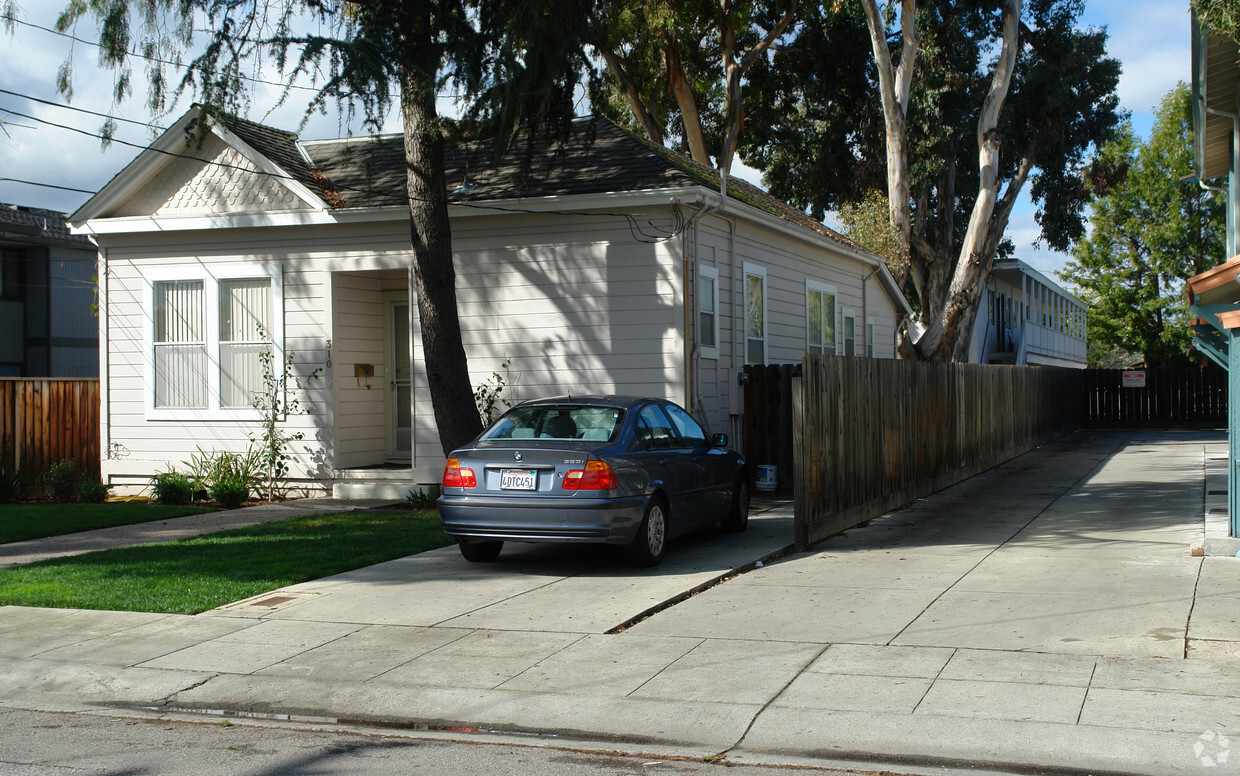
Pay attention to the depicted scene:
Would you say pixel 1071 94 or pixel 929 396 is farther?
pixel 1071 94

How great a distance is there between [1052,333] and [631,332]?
39.1 m

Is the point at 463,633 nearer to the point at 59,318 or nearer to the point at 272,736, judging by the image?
the point at 272,736

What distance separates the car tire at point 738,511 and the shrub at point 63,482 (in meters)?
10.2

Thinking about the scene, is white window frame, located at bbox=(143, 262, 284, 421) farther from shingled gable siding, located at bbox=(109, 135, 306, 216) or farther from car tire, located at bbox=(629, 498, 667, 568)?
car tire, located at bbox=(629, 498, 667, 568)

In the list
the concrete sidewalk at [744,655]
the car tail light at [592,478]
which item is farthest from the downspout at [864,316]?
the car tail light at [592,478]

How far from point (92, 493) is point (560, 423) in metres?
9.39

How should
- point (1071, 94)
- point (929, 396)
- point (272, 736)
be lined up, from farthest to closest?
point (1071, 94) < point (929, 396) < point (272, 736)

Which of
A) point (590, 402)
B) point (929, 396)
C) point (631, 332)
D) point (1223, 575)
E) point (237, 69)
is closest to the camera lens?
point (1223, 575)

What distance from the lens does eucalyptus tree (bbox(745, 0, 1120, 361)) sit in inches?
1057

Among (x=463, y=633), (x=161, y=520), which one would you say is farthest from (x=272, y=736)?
(x=161, y=520)

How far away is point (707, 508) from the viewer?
11.1 metres

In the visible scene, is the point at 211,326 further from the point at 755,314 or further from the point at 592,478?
the point at 592,478

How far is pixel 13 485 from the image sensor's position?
1647cm

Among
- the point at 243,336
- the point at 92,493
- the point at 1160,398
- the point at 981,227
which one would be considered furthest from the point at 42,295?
the point at 1160,398
